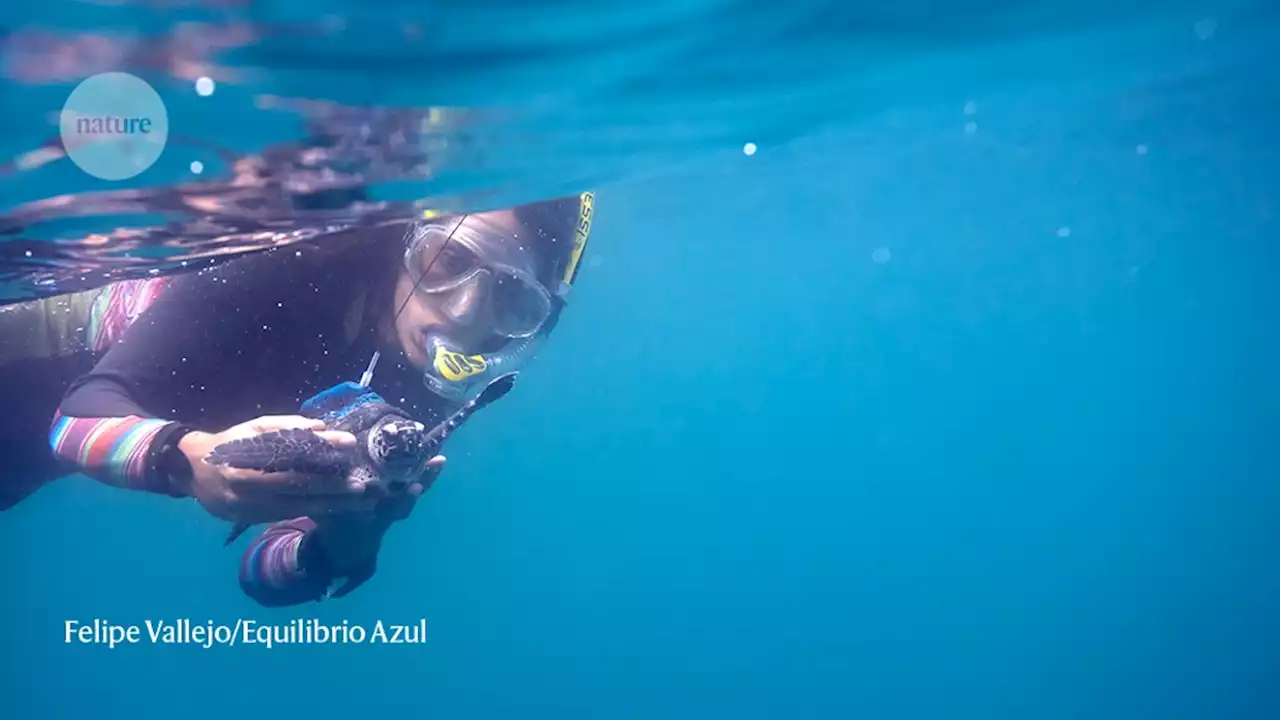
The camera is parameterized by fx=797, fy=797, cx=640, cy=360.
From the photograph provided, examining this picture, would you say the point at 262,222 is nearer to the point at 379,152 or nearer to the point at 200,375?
the point at 379,152

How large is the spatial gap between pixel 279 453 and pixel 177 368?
1.53 meters

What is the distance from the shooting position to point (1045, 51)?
7.76 metres

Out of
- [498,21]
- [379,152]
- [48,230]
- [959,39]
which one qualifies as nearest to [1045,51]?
[959,39]

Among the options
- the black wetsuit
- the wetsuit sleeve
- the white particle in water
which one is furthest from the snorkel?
the white particle in water

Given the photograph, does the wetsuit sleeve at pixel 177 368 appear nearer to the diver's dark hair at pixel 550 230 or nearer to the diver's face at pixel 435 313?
the diver's face at pixel 435 313

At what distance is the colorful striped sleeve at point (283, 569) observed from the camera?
4905 millimetres

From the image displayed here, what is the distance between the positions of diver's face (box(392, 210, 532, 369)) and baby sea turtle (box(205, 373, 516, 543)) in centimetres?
129

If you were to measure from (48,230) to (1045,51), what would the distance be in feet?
29.3

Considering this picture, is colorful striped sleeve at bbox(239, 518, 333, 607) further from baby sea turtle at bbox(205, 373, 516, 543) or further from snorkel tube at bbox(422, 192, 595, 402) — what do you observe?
snorkel tube at bbox(422, 192, 595, 402)

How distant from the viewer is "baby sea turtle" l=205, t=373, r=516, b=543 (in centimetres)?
313

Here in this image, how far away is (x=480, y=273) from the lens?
5.32 metres

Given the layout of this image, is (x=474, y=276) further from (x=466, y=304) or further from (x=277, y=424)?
(x=277, y=424)

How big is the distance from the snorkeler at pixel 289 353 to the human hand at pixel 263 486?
1.0 inches

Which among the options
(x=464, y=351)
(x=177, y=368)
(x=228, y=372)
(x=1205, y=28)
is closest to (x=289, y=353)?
(x=228, y=372)
